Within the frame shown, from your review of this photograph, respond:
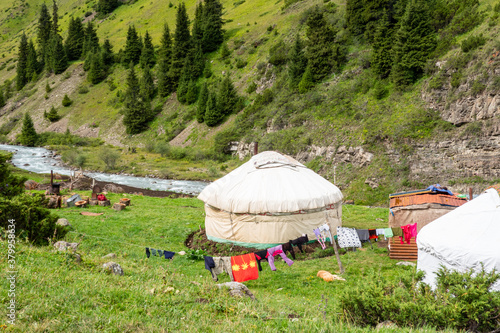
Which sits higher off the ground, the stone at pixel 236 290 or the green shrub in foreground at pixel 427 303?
the green shrub in foreground at pixel 427 303

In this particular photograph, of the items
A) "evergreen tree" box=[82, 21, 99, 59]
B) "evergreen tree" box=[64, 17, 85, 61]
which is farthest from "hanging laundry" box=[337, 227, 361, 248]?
"evergreen tree" box=[64, 17, 85, 61]

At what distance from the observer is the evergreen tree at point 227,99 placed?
149ft

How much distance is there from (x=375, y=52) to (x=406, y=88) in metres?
5.29

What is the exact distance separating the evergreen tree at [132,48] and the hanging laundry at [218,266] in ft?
209

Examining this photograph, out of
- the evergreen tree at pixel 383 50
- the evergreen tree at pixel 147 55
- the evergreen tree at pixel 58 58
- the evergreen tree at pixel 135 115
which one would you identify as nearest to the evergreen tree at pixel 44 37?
the evergreen tree at pixel 58 58

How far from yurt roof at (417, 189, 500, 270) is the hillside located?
1430 centimetres

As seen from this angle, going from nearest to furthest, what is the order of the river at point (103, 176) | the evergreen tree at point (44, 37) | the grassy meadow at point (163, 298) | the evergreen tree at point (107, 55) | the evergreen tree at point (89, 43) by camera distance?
the grassy meadow at point (163, 298)
the river at point (103, 176)
the evergreen tree at point (107, 55)
the evergreen tree at point (89, 43)
the evergreen tree at point (44, 37)

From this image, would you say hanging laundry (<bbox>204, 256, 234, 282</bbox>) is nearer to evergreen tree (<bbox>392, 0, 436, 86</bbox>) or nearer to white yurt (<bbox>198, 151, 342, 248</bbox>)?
white yurt (<bbox>198, 151, 342, 248</bbox>)

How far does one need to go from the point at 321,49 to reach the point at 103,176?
25.4 metres

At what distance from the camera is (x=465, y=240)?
834cm

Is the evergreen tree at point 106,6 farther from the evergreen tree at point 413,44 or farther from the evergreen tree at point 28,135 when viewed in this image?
the evergreen tree at point 413,44

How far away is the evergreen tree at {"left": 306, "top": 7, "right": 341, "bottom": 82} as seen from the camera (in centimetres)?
3584

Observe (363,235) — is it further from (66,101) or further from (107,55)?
(107,55)

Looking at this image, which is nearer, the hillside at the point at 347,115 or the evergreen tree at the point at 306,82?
the hillside at the point at 347,115
